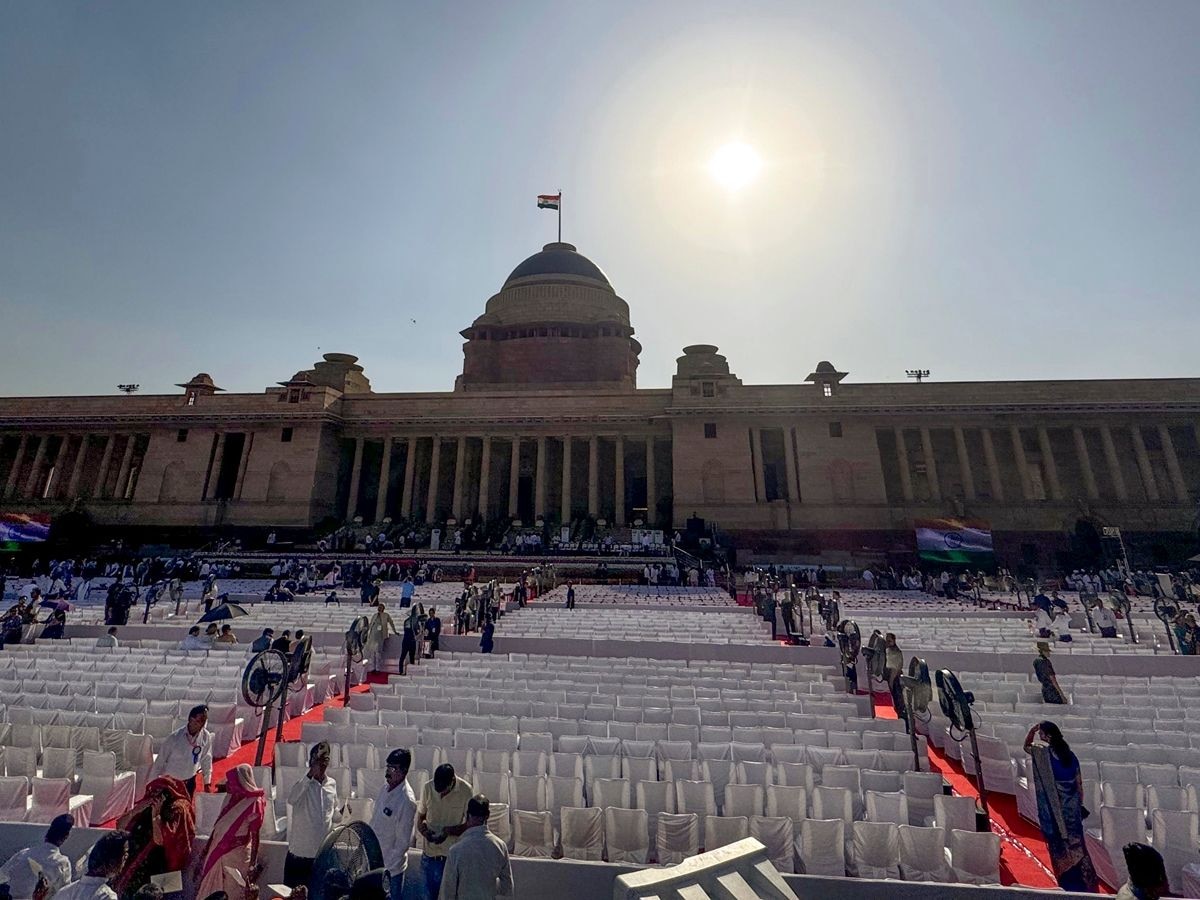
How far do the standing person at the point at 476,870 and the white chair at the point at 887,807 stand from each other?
13.3 feet

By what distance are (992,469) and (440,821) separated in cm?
4777

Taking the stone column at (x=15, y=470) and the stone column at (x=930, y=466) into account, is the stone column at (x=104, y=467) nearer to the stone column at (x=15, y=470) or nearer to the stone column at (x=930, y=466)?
the stone column at (x=15, y=470)

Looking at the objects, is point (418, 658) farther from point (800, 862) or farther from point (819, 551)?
point (819, 551)

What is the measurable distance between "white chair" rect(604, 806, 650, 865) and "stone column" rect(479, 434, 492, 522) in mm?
38750

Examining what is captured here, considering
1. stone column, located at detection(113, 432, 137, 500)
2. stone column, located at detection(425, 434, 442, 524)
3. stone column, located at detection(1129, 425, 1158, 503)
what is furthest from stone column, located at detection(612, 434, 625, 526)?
stone column, located at detection(1129, 425, 1158, 503)

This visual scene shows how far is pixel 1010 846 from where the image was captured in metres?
6.98

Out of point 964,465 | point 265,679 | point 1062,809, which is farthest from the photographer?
point 964,465

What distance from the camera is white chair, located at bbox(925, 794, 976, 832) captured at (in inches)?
245

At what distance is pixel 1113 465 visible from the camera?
41656mm

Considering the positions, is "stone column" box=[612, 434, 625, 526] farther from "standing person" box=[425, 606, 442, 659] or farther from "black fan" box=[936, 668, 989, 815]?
"black fan" box=[936, 668, 989, 815]

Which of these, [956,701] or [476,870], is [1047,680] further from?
[476,870]

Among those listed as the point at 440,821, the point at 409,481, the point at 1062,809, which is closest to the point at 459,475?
the point at 409,481

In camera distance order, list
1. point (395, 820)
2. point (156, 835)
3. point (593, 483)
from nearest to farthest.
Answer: point (156, 835)
point (395, 820)
point (593, 483)

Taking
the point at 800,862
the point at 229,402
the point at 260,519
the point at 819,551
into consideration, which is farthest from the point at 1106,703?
the point at 229,402
